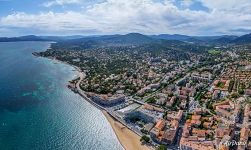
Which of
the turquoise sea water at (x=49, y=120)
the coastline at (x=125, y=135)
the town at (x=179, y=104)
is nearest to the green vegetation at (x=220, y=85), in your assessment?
the town at (x=179, y=104)

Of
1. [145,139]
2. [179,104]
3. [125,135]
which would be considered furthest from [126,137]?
[179,104]

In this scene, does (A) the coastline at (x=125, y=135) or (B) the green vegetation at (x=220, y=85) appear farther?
(B) the green vegetation at (x=220, y=85)

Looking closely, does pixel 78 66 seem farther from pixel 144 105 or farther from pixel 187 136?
pixel 187 136

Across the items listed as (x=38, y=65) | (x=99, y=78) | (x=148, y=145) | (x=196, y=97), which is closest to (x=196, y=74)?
(x=196, y=97)

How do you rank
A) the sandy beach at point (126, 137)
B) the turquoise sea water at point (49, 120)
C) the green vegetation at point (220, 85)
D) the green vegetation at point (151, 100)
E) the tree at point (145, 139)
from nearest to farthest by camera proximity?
1. the sandy beach at point (126, 137)
2. the tree at point (145, 139)
3. the turquoise sea water at point (49, 120)
4. the green vegetation at point (151, 100)
5. the green vegetation at point (220, 85)

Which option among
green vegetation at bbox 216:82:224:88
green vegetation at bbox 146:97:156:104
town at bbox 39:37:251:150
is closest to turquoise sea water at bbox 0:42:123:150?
town at bbox 39:37:251:150

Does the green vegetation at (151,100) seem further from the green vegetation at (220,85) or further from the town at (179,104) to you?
the green vegetation at (220,85)
